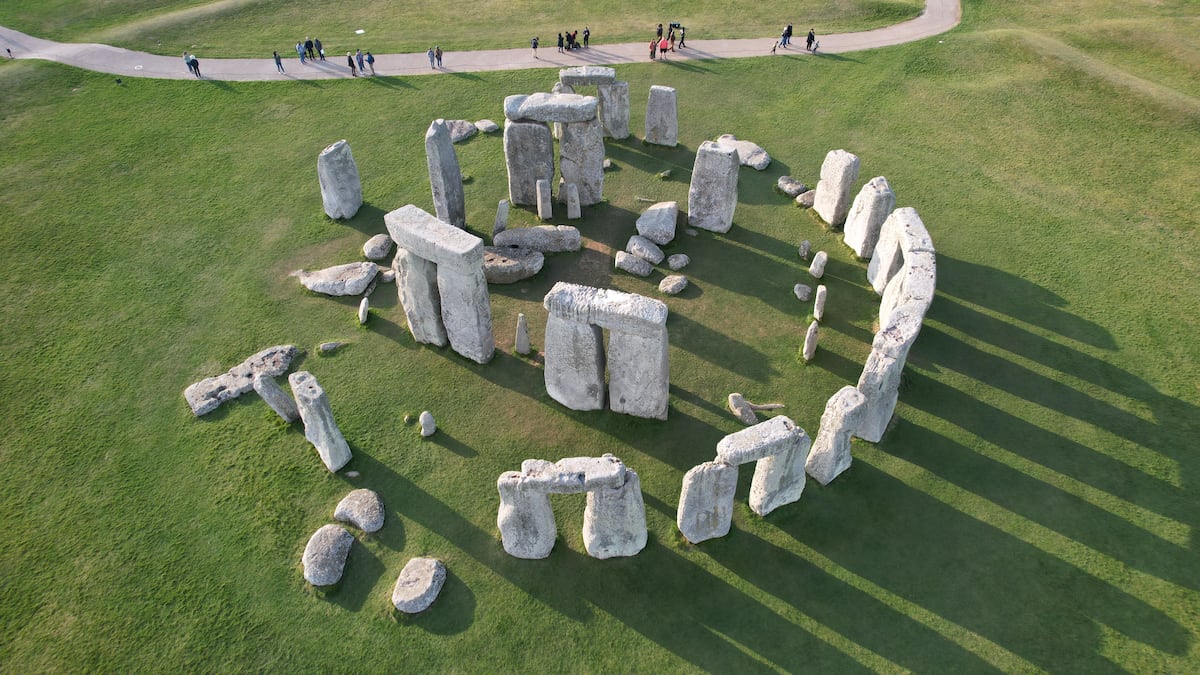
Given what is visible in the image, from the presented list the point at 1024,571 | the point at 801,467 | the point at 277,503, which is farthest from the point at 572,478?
the point at 1024,571

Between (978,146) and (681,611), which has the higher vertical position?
(978,146)

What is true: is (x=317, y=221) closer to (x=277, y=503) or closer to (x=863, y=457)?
(x=277, y=503)

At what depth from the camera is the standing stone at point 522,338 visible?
15078 mm

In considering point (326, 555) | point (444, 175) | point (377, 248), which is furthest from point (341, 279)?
point (326, 555)

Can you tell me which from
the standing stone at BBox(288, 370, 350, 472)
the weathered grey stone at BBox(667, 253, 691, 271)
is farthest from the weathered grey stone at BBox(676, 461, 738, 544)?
the weathered grey stone at BBox(667, 253, 691, 271)

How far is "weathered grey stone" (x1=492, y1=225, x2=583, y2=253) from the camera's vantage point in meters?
17.8

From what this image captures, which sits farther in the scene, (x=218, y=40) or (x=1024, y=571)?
(x=218, y=40)

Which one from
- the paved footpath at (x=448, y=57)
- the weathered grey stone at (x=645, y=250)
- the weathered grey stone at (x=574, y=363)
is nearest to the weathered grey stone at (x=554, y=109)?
the weathered grey stone at (x=645, y=250)

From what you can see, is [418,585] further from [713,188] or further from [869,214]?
[869,214]

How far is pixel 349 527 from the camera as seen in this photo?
12.2m

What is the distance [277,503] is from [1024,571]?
12.3 m

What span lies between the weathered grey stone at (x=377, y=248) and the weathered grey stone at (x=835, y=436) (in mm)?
11167

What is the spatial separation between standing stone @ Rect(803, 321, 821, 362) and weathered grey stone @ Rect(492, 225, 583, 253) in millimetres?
6135

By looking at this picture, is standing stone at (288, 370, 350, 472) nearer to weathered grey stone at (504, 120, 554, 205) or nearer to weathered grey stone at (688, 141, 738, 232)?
weathered grey stone at (504, 120, 554, 205)
